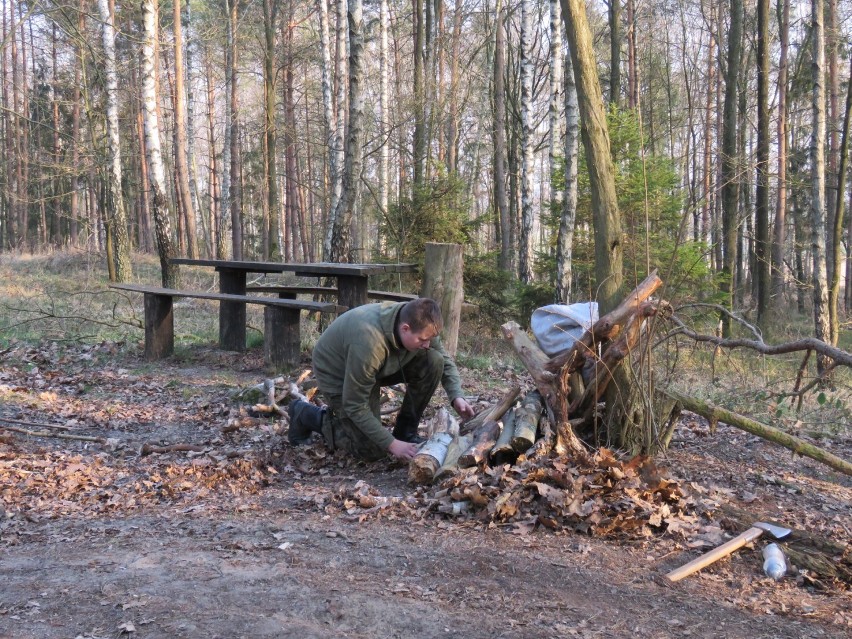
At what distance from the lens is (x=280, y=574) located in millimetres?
3281

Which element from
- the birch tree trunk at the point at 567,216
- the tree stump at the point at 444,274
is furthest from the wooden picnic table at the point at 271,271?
the birch tree trunk at the point at 567,216

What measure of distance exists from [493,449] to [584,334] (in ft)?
3.01

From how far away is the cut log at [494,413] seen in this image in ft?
16.7

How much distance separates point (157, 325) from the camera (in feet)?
28.5

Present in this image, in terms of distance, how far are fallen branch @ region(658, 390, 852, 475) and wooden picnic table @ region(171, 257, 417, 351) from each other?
142 inches

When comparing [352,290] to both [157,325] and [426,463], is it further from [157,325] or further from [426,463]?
[426,463]

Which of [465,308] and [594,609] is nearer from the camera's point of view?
[594,609]

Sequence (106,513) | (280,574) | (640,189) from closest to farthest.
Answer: (280,574) < (106,513) < (640,189)

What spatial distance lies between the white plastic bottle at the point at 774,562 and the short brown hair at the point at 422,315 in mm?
2121

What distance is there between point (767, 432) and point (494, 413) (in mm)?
1746

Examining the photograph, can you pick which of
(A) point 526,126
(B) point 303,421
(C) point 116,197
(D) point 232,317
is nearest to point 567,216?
(A) point 526,126

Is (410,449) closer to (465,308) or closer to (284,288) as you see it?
(465,308)

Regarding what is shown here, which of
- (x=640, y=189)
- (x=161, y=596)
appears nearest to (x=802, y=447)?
(x=161, y=596)

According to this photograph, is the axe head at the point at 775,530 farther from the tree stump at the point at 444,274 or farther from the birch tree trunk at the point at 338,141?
the birch tree trunk at the point at 338,141
